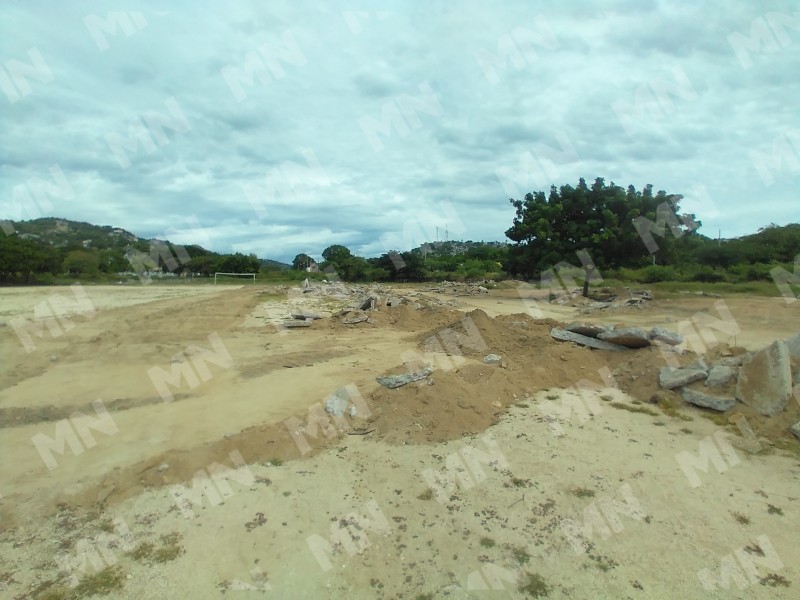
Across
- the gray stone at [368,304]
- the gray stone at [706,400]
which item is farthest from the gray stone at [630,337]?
the gray stone at [368,304]

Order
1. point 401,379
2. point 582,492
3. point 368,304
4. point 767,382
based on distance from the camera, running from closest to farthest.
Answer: point 582,492 < point 767,382 < point 401,379 < point 368,304

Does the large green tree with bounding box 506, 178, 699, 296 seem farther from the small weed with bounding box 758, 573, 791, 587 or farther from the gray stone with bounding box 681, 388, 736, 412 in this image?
the small weed with bounding box 758, 573, 791, 587

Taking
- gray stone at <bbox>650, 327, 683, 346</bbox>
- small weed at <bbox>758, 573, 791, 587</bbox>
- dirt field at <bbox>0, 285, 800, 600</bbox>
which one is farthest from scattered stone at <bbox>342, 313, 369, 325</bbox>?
small weed at <bbox>758, 573, 791, 587</bbox>

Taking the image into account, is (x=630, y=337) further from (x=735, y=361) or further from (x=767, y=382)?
(x=767, y=382)

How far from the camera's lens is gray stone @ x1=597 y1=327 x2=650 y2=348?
7.84m

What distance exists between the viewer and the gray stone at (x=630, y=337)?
7.84 meters

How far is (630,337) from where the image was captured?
7.89 m

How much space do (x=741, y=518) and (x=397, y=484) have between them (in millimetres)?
2891

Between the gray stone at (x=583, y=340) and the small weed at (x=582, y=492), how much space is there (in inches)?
172

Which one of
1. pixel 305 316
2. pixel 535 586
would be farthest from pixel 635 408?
pixel 305 316

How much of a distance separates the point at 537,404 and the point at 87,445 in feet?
18.4

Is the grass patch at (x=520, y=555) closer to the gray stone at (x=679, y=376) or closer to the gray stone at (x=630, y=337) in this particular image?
the gray stone at (x=679, y=376)

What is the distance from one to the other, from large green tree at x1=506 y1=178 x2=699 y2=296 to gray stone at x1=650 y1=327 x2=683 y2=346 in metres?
14.1

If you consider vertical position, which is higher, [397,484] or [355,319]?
[355,319]
